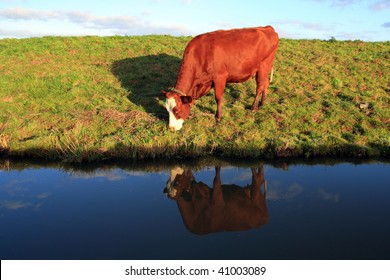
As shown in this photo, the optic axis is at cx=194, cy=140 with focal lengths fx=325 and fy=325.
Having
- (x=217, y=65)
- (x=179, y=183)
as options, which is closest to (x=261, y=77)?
(x=217, y=65)

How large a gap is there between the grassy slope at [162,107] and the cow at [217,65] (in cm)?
77

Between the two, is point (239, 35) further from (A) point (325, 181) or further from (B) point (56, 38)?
(B) point (56, 38)

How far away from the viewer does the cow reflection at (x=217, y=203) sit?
6.00m

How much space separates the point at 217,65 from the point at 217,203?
538 centimetres

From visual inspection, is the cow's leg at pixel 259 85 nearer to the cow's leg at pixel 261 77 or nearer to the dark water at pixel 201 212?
the cow's leg at pixel 261 77

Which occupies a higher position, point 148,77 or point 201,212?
point 148,77

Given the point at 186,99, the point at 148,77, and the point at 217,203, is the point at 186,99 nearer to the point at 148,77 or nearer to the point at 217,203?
the point at 217,203

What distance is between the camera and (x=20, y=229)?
233 inches

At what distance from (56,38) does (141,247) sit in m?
20.4

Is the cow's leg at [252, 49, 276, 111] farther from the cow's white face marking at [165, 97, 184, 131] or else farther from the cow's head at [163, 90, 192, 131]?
the cow's white face marking at [165, 97, 184, 131]

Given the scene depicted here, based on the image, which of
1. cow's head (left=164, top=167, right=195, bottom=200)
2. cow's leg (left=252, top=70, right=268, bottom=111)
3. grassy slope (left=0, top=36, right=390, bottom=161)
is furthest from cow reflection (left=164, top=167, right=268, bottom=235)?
cow's leg (left=252, top=70, right=268, bottom=111)

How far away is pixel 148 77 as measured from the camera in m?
15.2

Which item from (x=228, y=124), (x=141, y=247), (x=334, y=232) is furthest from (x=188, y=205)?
(x=228, y=124)

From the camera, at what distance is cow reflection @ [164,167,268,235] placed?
6.00m
